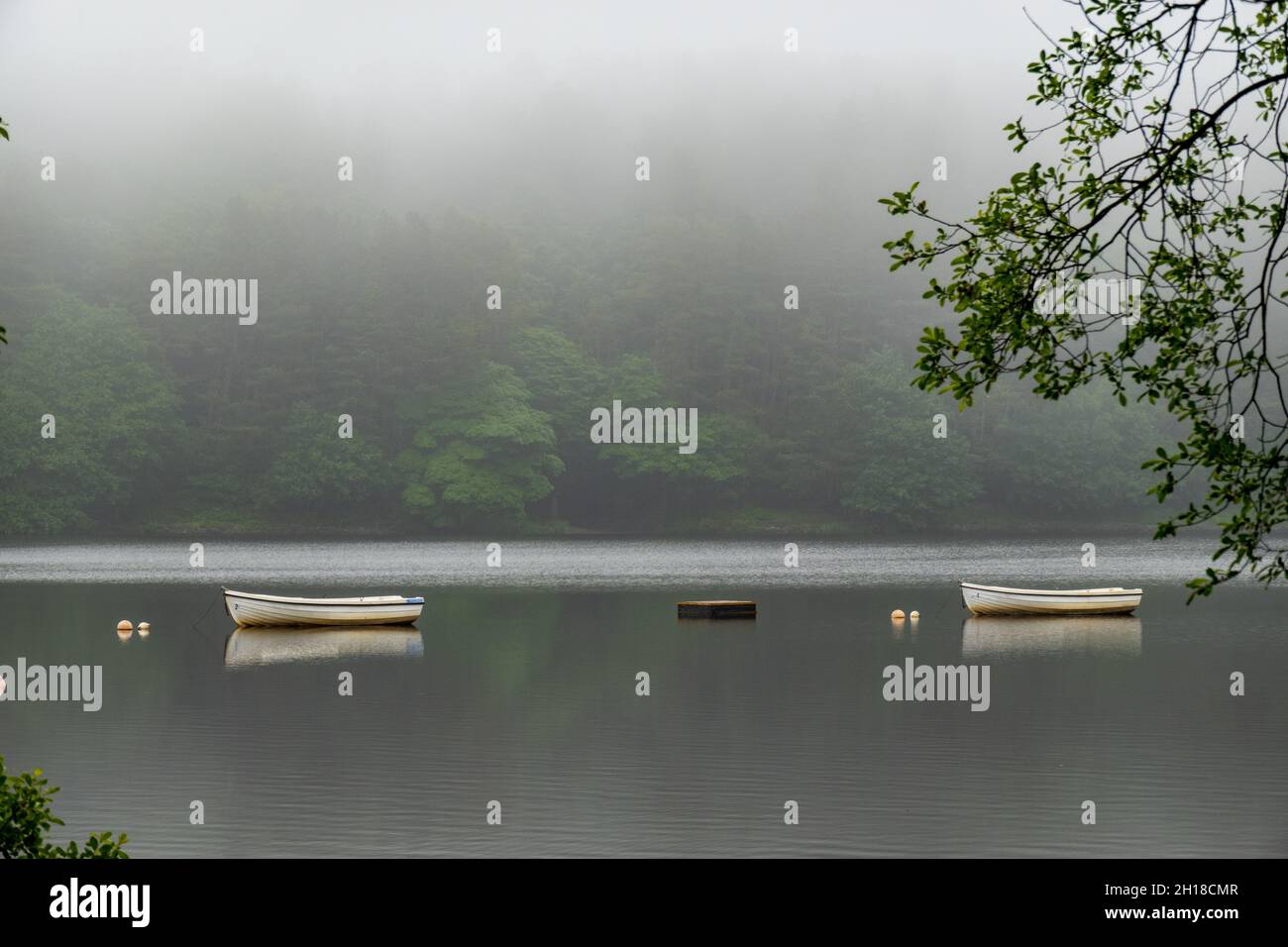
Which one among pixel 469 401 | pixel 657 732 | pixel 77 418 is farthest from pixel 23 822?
pixel 469 401

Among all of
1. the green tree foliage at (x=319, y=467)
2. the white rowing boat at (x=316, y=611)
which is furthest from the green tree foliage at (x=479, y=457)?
the white rowing boat at (x=316, y=611)

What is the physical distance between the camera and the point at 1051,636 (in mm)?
47344

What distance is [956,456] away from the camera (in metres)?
120

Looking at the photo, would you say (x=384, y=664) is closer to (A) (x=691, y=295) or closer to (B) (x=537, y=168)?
(A) (x=691, y=295)

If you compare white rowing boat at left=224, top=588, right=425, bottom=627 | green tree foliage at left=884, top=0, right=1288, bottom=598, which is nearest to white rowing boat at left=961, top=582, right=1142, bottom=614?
white rowing boat at left=224, top=588, right=425, bottom=627

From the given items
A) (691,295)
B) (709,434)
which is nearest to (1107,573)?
(709,434)

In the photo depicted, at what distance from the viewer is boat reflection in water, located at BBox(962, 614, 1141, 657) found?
140ft

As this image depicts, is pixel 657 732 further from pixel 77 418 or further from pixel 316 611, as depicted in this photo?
pixel 77 418

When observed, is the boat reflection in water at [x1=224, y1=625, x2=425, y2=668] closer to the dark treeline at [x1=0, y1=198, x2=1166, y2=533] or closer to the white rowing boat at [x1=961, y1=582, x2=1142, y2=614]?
the white rowing boat at [x1=961, y1=582, x2=1142, y2=614]

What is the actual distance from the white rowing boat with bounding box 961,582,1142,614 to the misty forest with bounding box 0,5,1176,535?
6290 centimetres

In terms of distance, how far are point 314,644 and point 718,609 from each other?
519 inches

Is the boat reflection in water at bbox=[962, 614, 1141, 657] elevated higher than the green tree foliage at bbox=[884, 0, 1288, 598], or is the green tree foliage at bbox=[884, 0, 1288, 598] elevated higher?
the green tree foliage at bbox=[884, 0, 1288, 598]
